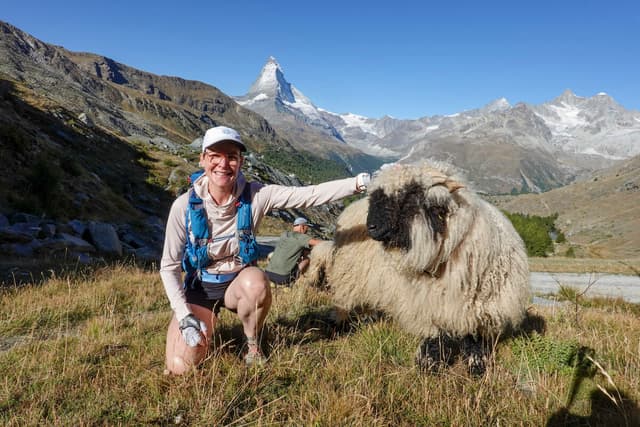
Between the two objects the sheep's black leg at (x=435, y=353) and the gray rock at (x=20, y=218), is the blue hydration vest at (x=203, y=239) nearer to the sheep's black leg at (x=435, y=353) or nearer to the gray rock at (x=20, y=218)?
the sheep's black leg at (x=435, y=353)

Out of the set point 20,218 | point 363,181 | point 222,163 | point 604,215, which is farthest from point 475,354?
point 604,215

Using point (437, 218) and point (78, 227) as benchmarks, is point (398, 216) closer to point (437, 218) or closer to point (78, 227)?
point (437, 218)

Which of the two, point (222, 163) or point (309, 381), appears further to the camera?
point (222, 163)

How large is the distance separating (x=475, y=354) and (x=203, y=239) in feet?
11.7

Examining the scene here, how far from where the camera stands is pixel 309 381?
3699 millimetres

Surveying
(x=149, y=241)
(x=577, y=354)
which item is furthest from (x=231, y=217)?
(x=149, y=241)

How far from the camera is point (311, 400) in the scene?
336 centimetres

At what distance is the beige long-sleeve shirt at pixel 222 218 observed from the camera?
4.11 m

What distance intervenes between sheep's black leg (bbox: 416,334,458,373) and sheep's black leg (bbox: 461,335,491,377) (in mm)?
190

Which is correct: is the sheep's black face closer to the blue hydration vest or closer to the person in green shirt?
the blue hydration vest

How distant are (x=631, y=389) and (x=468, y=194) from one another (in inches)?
99.6

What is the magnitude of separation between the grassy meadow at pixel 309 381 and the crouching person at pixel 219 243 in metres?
0.33

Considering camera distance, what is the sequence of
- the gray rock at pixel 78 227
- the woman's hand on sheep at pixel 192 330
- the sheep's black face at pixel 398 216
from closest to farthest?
the woman's hand on sheep at pixel 192 330, the sheep's black face at pixel 398 216, the gray rock at pixel 78 227

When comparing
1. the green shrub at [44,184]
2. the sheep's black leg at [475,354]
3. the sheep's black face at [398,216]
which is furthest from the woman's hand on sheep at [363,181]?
the green shrub at [44,184]
